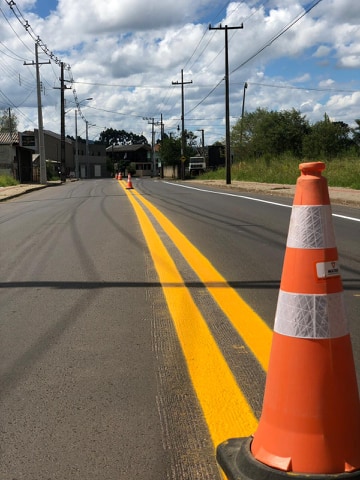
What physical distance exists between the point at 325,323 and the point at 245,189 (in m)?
25.8

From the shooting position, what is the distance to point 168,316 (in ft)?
15.8

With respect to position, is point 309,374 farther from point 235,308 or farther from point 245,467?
point 235,308

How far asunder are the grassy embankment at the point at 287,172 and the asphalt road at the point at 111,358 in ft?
54.6

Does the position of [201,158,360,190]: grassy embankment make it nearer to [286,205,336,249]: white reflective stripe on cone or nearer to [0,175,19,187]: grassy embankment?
[0,175,19,187]: grassy embankment

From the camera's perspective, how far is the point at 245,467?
220 cm

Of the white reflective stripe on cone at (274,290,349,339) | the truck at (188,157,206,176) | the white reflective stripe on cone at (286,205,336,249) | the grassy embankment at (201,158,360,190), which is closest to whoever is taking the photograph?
the white reflective stripe on cone at (274,290,349,339)

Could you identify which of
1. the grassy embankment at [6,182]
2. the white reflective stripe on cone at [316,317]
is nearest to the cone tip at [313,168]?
the white reflective stripe on cone at [316,317]

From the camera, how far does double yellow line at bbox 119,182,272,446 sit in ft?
9.46

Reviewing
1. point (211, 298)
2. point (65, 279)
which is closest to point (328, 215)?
point (211, 298)

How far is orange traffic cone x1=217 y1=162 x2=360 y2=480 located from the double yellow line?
0.42 meters

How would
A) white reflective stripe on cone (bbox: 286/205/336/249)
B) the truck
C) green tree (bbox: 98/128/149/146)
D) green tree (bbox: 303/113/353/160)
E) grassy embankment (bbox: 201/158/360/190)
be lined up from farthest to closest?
green tree (bbox: 98/128/149/146) → the truck → green tree (bbox: 303/113/353/160) → grassy embankment (bbox: 201/158/360/190) → white reflective stripe on cone (bbox: 286/205/336/249)

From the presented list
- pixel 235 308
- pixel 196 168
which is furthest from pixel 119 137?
pixel 235 308

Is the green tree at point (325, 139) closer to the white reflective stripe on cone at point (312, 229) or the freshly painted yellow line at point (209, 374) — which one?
the freshly painted yellow line at point (209, 374)

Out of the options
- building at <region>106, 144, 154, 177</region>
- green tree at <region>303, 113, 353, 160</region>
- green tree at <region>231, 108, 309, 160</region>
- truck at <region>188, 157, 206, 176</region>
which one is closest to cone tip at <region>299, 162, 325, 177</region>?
green tree at <region>303, 113, 353, 160</region>
